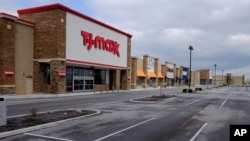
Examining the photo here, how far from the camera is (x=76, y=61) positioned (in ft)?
137

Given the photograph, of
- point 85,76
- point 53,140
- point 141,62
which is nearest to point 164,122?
point 53,140

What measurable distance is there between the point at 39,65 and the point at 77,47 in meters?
5.96

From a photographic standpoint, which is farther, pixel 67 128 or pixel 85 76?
pixel 85 76

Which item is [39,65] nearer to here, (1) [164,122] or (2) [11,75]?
(2) [11,75]

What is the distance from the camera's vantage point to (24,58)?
37.6m

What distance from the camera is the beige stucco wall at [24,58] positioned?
117 feet

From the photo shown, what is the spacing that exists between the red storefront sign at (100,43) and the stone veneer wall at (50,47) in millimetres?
5481

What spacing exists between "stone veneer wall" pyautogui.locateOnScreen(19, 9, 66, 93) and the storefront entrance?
5547 mm

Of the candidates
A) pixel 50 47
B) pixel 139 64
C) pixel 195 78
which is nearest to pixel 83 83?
pixel 50 47

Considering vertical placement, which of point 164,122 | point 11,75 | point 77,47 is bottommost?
point 164,122

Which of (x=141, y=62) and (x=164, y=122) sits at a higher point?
(x=141, y=62)

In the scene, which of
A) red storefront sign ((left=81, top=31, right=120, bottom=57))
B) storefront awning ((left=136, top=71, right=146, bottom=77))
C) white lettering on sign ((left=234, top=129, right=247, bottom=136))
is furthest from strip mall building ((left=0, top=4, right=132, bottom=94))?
white lettering on sign ((left=234, top=129, right=247, bottom=136))

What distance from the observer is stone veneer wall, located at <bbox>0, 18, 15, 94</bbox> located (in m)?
32.8

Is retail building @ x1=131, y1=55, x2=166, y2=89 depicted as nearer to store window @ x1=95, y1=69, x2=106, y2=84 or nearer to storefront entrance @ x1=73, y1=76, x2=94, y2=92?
store window @ x1=95, y1=69, x2=106, y2=84
